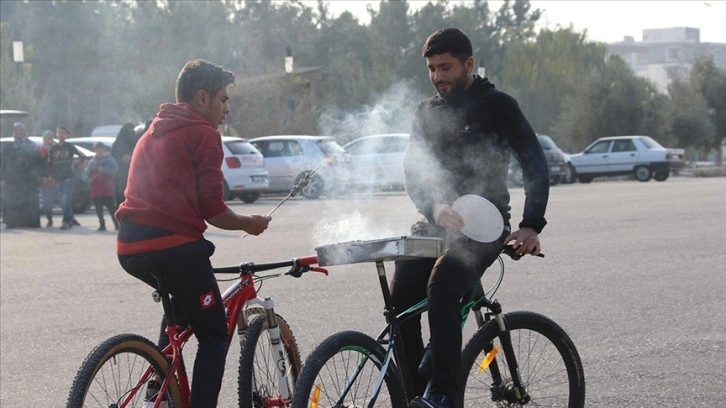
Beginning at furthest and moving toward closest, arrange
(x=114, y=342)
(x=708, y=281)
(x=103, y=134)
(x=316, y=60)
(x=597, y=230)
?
(x=316, y=60), (x=103, y=134), (x=597, y=230), (x=708, y=281), (x=114, y=342)

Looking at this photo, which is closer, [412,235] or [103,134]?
[412,235]

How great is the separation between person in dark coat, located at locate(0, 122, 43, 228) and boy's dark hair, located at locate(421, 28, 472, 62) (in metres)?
17.7

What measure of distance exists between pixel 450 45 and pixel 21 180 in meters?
18.0

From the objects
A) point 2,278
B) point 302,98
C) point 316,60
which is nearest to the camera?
point 2,278

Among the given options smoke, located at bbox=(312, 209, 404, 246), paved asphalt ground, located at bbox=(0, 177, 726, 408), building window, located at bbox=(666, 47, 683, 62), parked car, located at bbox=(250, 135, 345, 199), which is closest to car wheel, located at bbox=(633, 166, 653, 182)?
parked car, located at bbox=(250, 135, 345, 199)

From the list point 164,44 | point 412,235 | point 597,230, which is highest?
point 164,44

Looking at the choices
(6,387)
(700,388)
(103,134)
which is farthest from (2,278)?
(103,134)

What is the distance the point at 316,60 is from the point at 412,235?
2543 inches

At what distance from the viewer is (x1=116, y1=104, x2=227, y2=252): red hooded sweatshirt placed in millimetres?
4770

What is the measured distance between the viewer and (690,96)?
63875mm

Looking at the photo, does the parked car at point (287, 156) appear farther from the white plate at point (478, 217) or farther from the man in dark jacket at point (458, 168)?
the white plate at point (478, 217)

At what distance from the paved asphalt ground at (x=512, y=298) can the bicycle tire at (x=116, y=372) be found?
1147mm

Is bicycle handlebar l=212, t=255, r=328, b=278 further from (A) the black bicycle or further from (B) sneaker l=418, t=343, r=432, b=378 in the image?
(B) sneaker l=418, t=343, r=432, b=378

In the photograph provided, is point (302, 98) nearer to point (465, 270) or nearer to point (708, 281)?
point (708, 281)
